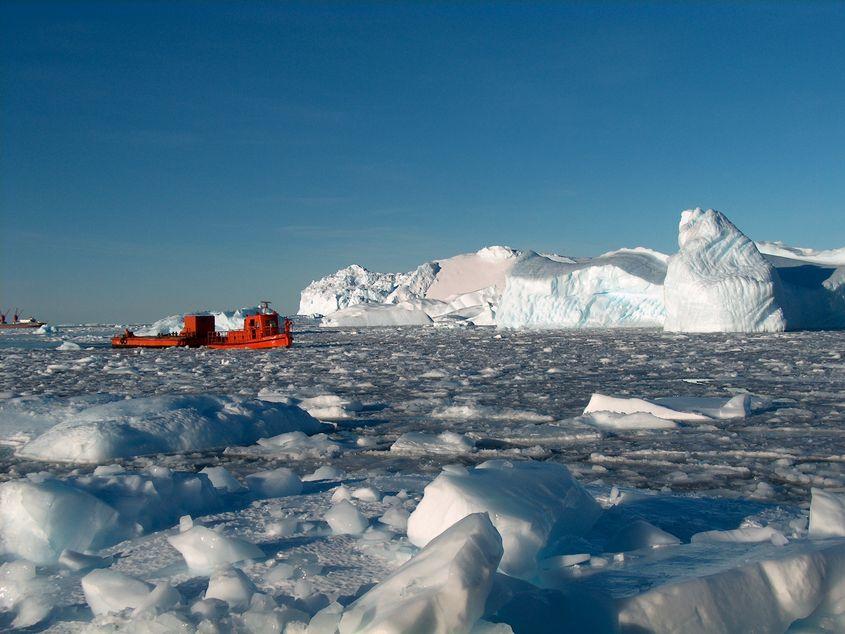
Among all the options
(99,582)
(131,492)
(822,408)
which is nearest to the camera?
(99,582)

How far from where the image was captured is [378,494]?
3303 millimetres

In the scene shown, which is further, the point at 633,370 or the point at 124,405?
the point at 633,370

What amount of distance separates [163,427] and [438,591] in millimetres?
4329

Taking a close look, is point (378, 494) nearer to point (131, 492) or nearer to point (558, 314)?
point (131, 492)

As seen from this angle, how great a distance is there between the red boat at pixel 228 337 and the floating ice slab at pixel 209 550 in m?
21.9

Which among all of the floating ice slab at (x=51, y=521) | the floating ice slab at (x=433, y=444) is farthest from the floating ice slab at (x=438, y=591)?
the floating ice slab at (x=433, y=444)

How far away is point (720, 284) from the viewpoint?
90.6 feet

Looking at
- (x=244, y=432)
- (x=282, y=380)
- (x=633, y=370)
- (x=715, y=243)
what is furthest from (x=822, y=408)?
(x=715, y=243)

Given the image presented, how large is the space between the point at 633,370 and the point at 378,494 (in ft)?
30.5

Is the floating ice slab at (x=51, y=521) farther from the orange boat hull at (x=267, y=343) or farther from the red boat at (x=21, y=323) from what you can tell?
the red boat at (x=21, y=323)

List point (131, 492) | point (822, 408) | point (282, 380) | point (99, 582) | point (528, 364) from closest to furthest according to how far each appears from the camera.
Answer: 1. point (99, 582)
2. point (131, 492)
3. point (822, 408)
4. point (282, 380)
5. point (528, 364)

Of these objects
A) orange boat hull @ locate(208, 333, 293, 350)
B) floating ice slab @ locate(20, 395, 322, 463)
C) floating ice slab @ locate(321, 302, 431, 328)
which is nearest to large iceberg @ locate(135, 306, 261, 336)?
floating ice slab @ locate(321, 302, 431, 328)

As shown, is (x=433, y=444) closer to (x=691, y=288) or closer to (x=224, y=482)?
(x=224, y=482)

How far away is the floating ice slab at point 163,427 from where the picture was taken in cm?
494
